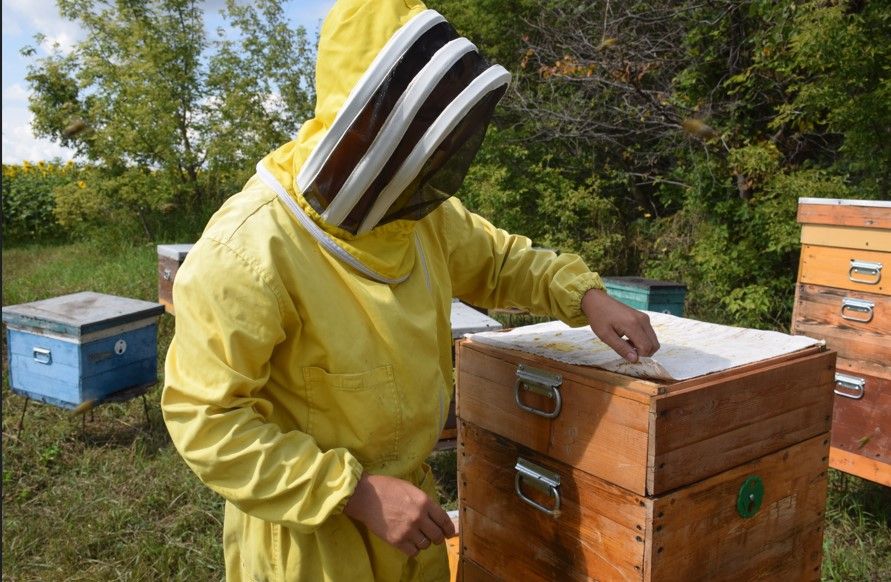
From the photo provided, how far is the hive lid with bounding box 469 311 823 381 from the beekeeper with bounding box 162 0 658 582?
341mm

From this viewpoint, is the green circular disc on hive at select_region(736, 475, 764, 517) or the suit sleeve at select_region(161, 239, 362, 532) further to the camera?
the green circular disc on hive at select_region(736, 475, 764, 517)

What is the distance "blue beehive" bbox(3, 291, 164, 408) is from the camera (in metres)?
3.94

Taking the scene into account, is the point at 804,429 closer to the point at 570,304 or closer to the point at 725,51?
the point at 570,304

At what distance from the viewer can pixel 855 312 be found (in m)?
3.05

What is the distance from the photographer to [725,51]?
6.32 m

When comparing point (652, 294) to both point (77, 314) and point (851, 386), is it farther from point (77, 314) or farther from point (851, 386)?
point (77, 314)

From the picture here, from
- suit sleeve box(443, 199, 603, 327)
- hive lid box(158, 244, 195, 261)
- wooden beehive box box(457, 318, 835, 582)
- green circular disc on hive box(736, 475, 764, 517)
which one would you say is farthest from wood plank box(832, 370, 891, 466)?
hive lid box(158, 244, 195, 261)

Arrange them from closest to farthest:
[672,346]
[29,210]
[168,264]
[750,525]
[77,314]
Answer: [750,525]
[672,346]
[77,314]
[168,264]
[29,210]

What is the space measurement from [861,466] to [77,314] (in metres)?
4.07

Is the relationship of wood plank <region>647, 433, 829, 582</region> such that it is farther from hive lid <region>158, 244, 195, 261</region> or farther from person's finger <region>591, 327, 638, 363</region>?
hive lid <region>158, 244, 195, 261</region>

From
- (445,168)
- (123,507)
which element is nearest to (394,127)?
(445,168)

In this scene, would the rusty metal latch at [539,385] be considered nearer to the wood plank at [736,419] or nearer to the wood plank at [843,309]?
the wood plank at [736,419]

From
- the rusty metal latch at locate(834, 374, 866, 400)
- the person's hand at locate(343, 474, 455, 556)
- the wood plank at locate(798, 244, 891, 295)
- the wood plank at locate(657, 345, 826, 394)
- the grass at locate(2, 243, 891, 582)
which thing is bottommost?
the grass at locate(2, 243, 891, 582)

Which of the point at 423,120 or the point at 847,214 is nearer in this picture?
the point at 423,120
